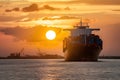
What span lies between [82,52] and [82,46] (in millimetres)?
2329

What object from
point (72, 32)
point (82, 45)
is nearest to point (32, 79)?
point (82, 45)

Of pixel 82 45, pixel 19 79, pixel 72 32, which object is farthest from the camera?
pixel 72 32

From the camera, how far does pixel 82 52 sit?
172m

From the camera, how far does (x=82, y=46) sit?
172 meters

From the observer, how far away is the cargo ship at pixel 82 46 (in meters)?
172

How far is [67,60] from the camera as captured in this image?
19012 centimetres

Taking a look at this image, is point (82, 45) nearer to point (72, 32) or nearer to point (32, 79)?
point (72, 32)

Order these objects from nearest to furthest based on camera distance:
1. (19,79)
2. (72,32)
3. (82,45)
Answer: (19,79) < (82,45) < (72,32)

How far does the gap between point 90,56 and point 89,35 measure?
7848 millimetres

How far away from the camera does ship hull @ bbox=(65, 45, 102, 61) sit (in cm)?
17162

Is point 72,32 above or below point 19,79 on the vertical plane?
above

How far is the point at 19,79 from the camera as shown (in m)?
81.8

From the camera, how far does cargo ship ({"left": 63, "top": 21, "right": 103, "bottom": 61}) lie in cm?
17200

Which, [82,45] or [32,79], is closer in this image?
[32,79]
